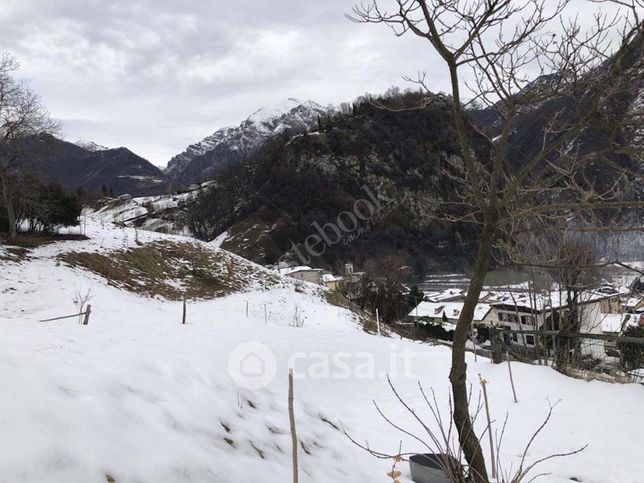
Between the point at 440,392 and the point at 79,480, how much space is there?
6630 mm

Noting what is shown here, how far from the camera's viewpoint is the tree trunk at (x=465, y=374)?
114 inches

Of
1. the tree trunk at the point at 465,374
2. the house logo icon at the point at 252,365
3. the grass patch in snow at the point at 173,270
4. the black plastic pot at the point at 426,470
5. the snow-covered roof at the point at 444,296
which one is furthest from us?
the snow-covered roof at the point at 444,296

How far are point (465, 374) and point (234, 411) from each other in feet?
7.23

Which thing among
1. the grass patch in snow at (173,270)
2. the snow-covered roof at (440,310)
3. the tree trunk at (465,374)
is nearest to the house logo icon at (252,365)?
the tree trunk at (465,374)

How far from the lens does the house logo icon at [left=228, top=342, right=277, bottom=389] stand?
17.6 feet

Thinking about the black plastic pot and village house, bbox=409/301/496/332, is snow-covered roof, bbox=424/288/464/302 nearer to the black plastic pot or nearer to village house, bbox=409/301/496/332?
village house, bbox=409/301/496/332

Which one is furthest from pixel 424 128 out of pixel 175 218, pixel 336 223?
pixel 175 218

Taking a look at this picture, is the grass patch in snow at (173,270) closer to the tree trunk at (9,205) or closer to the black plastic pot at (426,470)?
the tree trunk at (9,205)

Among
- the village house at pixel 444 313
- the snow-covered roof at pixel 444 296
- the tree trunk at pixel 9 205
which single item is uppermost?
the tree trunk at pixel 9 205

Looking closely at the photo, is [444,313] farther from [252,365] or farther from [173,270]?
[252,365]

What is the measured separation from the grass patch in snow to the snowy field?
5.60 meters

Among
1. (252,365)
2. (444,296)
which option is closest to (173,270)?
(252,365)

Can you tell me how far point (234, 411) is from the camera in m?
3.97

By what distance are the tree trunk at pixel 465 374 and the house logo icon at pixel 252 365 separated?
279 centimetres
